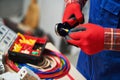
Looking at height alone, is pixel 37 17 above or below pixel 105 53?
below

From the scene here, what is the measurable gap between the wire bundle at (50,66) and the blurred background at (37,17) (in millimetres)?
1039

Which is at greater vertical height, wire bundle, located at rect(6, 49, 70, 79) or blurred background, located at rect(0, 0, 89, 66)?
wire bundle, located at rect(6, 49, 70, 79)

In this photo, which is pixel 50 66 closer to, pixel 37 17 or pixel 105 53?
pixel 105 53

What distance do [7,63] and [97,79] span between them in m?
0.32

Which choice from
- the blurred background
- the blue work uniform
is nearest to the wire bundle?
the blue work uniform

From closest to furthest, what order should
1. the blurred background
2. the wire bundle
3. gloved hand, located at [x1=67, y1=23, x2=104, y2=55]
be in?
gloved hand, located at [x1=67, y1=23, x2=104, y2=55], the wire bundle, the blurred background

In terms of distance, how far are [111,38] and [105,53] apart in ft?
0.44

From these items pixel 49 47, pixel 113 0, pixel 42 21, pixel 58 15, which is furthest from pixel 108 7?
pixel 42 21

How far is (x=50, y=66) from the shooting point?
0.85 m

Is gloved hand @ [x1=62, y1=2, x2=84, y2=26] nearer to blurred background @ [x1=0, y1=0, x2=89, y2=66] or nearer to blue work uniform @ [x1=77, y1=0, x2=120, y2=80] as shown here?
blue work uniform @ [x1=77, y1=0, x2=120, y2=80]

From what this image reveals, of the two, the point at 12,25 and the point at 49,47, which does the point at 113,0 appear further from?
the point at 12,25

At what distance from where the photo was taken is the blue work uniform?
0.82 meters

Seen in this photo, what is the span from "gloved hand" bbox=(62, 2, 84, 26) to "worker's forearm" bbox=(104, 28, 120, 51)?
0.18m

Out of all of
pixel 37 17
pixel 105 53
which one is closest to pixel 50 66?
pixel 105 53
